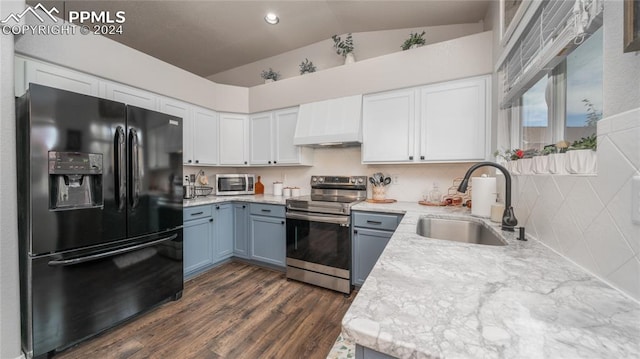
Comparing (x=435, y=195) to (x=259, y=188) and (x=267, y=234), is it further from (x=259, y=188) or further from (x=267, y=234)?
(x=259, y=188)

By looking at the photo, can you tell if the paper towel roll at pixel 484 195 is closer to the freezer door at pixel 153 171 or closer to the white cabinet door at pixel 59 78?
the freezer door at pixel 153 171

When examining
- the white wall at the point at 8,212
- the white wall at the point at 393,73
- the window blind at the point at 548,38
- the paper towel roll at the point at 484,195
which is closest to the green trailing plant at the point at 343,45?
the white wall at the point at 393,73

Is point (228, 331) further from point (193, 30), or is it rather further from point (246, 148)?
point (193, 30)

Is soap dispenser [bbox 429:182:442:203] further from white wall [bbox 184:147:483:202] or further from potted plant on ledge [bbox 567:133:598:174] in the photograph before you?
potted plant on ledge [bbox 567:133:598:174]

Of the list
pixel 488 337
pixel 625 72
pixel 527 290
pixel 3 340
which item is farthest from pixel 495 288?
pixel 3 340

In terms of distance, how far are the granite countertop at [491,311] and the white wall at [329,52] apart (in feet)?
8.63

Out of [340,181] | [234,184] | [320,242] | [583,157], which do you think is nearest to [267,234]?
[320,242]

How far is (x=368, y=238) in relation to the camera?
2.22m

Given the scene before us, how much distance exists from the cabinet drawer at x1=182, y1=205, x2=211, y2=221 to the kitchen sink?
2274 millimetres

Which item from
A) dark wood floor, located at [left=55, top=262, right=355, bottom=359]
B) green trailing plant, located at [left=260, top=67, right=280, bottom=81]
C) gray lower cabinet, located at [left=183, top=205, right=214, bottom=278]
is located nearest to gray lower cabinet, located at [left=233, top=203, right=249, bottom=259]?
gray lower cabinet, located at [left=183, top=205, right=214, bottom=278]

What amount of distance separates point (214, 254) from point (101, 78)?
2.12 metres

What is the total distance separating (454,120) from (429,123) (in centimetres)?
22

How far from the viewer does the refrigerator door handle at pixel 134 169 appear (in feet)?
5.90

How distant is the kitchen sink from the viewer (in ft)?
5.10
